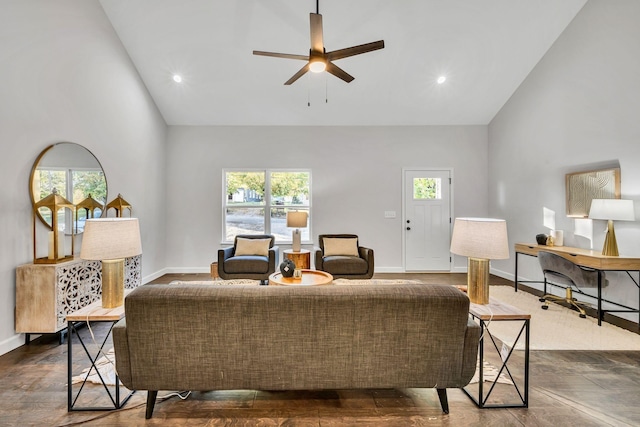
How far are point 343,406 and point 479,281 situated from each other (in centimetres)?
122

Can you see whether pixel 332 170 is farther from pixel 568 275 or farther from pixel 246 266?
pixel 568 275

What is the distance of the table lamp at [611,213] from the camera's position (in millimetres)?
3194

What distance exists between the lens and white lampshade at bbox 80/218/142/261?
184cm

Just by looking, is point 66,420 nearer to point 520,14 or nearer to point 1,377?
point 1,377

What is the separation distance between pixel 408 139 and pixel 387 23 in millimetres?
2220

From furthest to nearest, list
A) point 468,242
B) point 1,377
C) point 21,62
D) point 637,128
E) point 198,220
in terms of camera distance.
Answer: point 198,220 < point 637,128 < point 21,62 < point 1,377 < point 468,242

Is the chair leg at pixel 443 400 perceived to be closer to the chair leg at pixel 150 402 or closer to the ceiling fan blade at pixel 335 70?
the chair leg at pixel 150 402

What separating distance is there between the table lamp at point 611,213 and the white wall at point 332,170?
97.0 inches

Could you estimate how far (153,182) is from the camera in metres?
5.12

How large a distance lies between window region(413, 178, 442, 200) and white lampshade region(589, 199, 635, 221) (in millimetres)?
2591

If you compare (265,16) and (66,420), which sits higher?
(265,16)

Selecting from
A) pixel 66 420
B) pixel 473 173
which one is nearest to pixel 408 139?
pixel 473 173

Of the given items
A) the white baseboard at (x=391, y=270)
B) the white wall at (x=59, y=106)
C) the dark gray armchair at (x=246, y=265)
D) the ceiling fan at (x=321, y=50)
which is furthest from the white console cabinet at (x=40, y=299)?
the white baseboard at (x=391, y=270)

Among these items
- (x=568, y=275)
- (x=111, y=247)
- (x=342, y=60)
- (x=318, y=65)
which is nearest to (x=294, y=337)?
(x=111, y=247)
